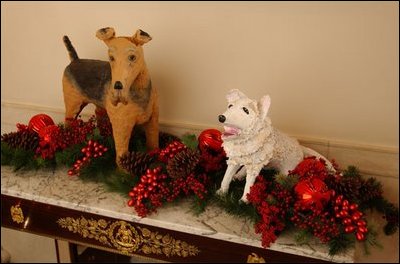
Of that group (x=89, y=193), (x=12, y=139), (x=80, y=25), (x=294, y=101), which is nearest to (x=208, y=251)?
(x=89, y=193)

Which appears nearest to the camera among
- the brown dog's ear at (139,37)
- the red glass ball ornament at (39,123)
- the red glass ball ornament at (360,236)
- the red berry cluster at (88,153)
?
the red glass ball ornament at (360,236)

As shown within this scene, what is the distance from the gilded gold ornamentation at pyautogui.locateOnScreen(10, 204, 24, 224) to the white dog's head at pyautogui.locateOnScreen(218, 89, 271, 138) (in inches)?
24.3

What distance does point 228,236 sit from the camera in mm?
735

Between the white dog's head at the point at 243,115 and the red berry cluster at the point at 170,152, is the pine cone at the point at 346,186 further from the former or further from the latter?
the red berry cluster at the point at 170,152

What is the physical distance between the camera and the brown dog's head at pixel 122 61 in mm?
746

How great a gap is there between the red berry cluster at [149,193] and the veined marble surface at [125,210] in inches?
0.9

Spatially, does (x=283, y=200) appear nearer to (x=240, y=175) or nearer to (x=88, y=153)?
(x=240, y=175)

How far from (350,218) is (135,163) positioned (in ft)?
1.60

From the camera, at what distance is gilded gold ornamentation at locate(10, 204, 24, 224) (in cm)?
94

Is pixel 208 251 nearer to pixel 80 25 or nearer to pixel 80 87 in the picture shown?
pixel 80 87

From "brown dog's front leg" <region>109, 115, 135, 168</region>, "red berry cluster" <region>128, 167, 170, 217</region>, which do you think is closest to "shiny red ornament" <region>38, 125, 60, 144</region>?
"brown dog's front leg" <region>109, 115, 135, 168</region>

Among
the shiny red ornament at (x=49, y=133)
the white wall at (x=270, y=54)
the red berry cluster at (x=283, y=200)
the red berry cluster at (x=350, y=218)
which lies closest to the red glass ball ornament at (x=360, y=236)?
the red berry cluster at (x=350, y=218)

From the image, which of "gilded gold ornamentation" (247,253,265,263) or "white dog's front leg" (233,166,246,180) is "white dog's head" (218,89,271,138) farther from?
"gilded gold ornamentation" (247,253,265,263)

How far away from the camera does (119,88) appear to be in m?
0.75
